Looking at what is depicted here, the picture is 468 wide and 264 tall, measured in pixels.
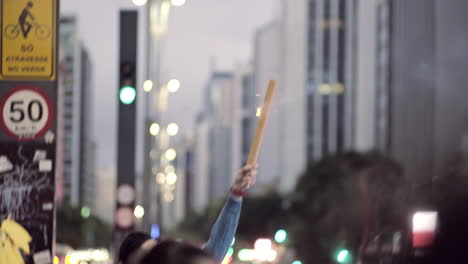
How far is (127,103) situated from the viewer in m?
15.9

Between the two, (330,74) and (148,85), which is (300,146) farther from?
(148,85)

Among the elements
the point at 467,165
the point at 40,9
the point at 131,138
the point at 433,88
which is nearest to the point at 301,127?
the point at 433,88

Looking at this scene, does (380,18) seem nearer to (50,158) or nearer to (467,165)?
(467,165)

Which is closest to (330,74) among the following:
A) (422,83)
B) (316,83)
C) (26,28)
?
(316,83)

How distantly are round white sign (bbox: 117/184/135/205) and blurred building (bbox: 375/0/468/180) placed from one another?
7625cm

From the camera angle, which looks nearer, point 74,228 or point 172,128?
point 172,128

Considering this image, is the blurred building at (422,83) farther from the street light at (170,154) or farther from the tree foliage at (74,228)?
the street light at (170,154)

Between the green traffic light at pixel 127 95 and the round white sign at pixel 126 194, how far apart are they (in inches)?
124

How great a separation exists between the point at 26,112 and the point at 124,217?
40.0 feet

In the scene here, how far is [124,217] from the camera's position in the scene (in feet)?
61.5

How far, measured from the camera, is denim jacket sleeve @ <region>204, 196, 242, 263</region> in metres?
4.52

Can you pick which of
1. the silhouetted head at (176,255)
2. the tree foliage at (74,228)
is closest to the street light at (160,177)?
the tree foliage at (74,228)

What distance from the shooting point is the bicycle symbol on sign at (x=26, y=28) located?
22.2ft

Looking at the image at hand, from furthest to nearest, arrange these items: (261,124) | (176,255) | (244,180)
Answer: (261,124) < (244,180) < (176,255)
